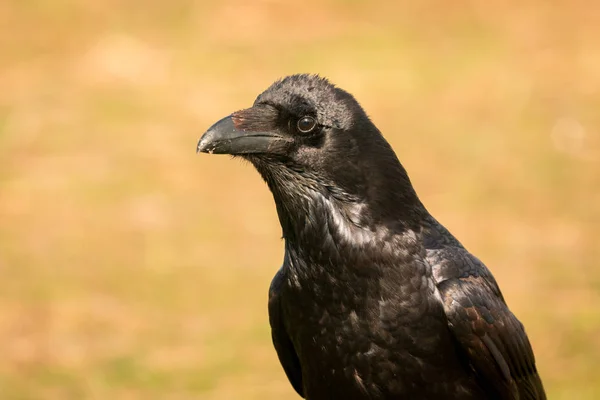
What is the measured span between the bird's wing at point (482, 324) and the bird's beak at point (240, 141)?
97cm

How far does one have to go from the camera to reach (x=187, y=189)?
1338 centimetres

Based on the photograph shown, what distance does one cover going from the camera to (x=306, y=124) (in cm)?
516

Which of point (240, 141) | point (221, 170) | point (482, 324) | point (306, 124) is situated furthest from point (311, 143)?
point (221, 170)

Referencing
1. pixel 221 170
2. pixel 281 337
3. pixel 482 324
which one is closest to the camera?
pixel 482 324

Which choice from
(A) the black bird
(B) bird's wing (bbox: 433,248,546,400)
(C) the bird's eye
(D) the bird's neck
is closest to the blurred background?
(B) bird's wing (bbox: 433,248,546,400)

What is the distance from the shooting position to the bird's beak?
16.9 feet

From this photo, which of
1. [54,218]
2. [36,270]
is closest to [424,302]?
[36,270]

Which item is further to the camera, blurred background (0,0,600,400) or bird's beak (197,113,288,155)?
blurred background (0,0,600,400)

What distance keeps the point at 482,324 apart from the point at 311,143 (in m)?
1.16

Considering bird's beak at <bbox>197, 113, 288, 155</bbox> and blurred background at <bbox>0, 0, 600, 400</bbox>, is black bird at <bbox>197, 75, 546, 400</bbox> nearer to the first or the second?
bird's beak at <bbox>197, 113, 288, 155</bbox>

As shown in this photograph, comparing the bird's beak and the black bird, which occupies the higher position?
the bird's beak

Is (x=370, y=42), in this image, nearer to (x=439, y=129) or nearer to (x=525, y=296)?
(x=439, y=129)

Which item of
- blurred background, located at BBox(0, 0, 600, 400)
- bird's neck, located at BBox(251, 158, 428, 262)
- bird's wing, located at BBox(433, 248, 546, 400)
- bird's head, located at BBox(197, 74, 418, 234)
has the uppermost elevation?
blurred background, located at BBox(0, 0, 600, 400)

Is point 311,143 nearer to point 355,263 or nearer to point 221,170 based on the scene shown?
point 355,263
